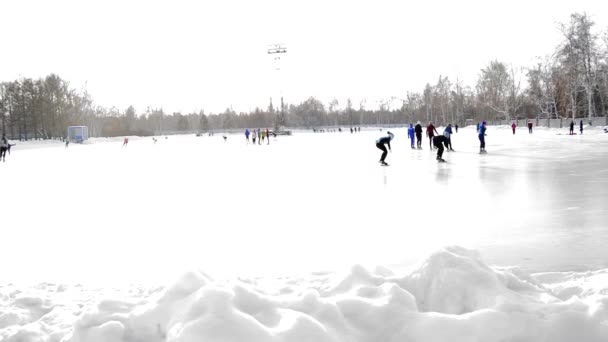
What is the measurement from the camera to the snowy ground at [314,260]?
286cm

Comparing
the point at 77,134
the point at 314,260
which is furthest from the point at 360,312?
the point at 77,134

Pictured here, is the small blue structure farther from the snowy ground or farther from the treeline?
the snowy ground

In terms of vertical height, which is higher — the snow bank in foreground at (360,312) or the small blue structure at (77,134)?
the small blue structure at (77,134)

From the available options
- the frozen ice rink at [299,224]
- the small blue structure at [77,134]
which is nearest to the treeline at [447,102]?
the small blue structure at [77,134]

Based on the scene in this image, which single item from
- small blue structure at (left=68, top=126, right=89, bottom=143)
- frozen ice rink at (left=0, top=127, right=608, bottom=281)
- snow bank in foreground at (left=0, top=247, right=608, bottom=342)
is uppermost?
small blue structure at (left=68, top=126, right=89, bottom=143)

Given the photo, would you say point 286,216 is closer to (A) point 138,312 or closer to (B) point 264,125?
(A) point 138,312

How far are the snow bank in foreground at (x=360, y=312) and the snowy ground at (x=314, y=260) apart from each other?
0.01 m

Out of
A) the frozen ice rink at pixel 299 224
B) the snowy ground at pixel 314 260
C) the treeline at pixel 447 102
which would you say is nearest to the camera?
the snowy ground at pixel 314 260

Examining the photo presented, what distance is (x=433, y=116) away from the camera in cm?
12150

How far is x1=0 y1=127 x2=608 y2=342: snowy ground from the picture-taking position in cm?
286

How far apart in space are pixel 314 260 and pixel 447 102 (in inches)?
4340

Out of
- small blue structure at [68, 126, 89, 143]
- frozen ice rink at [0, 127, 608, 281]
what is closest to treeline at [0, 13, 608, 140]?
small blue structure at [68, 126, 89, 143]

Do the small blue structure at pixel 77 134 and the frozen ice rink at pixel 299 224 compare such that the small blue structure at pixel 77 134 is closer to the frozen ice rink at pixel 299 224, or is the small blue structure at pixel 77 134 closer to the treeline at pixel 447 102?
the treeline at pixel 447 102

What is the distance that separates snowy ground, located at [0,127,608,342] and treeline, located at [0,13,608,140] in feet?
150
